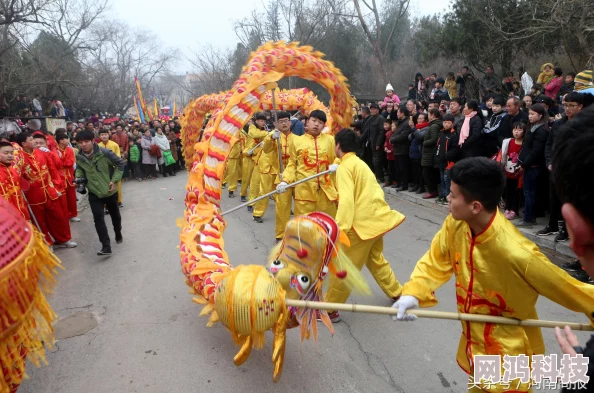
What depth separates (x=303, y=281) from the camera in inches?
84.4

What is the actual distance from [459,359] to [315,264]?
889 millimetres

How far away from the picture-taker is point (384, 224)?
11.0 feet

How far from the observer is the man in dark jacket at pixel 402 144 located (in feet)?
25.5

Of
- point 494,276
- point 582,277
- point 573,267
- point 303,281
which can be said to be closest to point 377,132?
point 573,267

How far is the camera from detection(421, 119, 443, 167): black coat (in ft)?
22.8

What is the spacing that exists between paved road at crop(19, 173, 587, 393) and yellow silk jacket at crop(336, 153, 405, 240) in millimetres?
814

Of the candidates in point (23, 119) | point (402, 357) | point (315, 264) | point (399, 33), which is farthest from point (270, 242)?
point (399, 33)

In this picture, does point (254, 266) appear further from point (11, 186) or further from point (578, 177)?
point (11, 186)

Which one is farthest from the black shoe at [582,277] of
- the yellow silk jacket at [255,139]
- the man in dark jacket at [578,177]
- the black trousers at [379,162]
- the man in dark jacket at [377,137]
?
the yellow silk jacket at [255,139]

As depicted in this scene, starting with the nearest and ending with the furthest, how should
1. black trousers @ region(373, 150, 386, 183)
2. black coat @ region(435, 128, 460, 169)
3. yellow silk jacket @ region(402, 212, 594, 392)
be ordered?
1. yellow silk jacket @ region(402, 212, 594, 392)
2. black coat @ region(435, 128, 460, 169)
3. black trousers @ region(373, 150, 386, 183)

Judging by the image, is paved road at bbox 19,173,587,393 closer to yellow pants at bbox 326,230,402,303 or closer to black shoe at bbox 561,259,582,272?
yellow pants at bbox 326,230,402,303

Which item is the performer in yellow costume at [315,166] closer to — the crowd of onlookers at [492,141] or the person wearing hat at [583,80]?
the crowd of onlookers at [492,141]

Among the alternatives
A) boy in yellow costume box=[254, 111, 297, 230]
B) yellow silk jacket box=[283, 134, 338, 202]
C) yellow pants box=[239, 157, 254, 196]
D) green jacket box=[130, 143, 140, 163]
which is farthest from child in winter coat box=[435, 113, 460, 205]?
green jacket box=[130, 143, 140, 163]

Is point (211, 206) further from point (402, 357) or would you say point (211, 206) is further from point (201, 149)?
point (402, 357)
